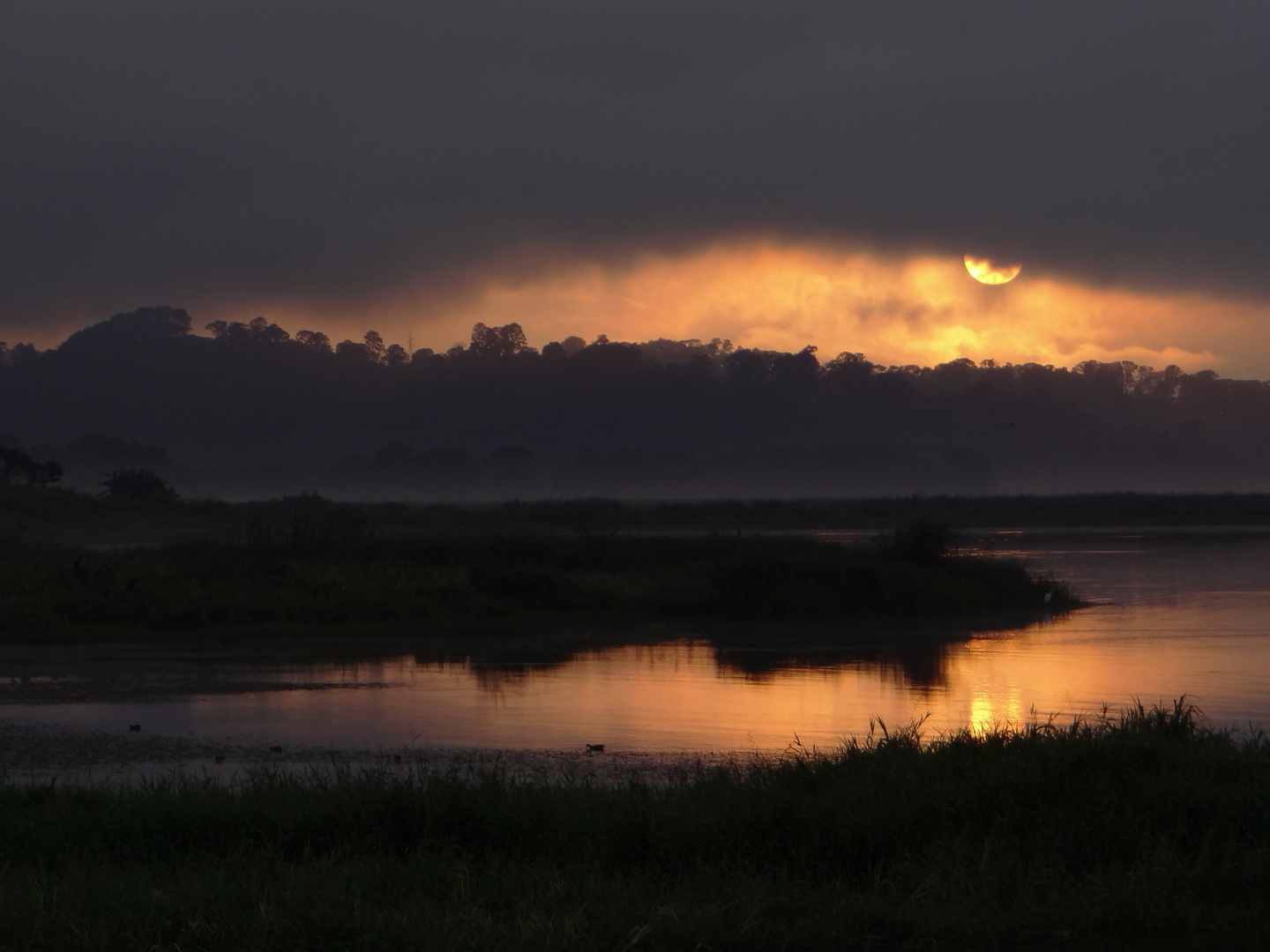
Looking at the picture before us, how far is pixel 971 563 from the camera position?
3275 centimetres

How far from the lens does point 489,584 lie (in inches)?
1126

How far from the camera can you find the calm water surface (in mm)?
15211

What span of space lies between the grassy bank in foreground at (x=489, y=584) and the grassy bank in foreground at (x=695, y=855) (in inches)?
631

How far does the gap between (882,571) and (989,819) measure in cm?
2063

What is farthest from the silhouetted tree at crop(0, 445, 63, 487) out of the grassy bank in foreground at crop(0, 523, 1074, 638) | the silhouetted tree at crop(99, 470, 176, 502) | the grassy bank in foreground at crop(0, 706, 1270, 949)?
the grassy bank in foreground at crop(0, 706, 1270, 949)

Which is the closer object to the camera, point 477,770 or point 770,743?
point 477,770

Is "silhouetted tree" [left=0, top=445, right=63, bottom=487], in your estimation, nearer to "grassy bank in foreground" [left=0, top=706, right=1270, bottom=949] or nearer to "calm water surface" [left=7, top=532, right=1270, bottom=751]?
"calm water surface" [left=7, top=532, right=1270, bottom=751]

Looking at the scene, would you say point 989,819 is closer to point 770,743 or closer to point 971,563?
point 770,743

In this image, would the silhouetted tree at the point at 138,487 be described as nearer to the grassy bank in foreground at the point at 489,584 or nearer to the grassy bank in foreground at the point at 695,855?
the grassy bank in foreground at the point at 489,584

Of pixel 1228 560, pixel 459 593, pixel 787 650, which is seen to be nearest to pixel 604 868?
pixel 787 650

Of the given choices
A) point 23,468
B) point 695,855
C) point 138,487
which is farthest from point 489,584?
point 23,468

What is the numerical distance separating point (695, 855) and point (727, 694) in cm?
953

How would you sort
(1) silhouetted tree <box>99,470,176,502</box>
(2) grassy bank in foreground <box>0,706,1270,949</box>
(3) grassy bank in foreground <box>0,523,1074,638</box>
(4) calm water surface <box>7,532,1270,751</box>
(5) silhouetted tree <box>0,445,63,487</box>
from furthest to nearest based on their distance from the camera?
1. (5) silhouetted tree <box>0,445,63,487</box>
2. (1) silhouetted tree <box>99,470,176,502</box>
3. (3) grassy bank in foreground <box>0,523,1074,638</box>
4. (4) calm water surface <box>7,532,1270,751</box>
5. (2) grassy bank in foreground <box>0,706,1270,949</box>

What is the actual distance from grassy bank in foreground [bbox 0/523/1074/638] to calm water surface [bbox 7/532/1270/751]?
12.1ft
